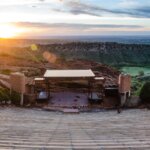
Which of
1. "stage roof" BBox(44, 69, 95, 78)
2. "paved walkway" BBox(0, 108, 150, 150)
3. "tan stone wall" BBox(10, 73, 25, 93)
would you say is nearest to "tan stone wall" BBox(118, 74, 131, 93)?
"stage roof" BBox(44, 69, 95, 78)

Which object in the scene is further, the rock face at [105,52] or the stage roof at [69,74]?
the rock face at [105,52]

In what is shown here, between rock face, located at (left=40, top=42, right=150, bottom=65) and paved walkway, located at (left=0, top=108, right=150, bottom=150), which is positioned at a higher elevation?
paved walkway, located at (left=0, top=108, right=150, bottom=150)

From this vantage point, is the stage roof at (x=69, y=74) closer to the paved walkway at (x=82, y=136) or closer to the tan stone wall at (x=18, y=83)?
the tan stone wall at (x=18, y=83)

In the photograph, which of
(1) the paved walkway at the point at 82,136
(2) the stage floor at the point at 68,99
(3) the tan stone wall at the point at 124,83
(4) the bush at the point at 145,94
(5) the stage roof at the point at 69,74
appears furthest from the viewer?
(5) the stage roof at the point at 69,74

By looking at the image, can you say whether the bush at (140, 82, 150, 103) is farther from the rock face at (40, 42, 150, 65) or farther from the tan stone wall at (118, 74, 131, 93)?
the rock face at (40, 42, 150, 65)

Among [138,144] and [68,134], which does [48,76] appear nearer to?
[68,134]

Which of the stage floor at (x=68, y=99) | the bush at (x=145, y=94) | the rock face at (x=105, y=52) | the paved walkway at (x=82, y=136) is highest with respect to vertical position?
the paved walkway at (x=82, y=136)

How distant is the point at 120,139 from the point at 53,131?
6.30ft

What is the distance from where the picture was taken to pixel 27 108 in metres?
16.8

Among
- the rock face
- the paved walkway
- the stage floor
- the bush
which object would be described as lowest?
the rock face

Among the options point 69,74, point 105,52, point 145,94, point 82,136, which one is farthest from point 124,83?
point 105,52

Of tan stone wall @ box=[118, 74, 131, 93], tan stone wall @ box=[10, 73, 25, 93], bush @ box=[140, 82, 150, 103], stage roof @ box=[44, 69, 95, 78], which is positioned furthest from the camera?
stage roof @ box=[44, 69, 95, 78]

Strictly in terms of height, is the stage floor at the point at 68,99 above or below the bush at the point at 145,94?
below

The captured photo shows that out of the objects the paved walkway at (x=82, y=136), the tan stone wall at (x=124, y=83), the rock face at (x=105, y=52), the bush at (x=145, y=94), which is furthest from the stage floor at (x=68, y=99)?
the rock face at (x=105, y=52)
